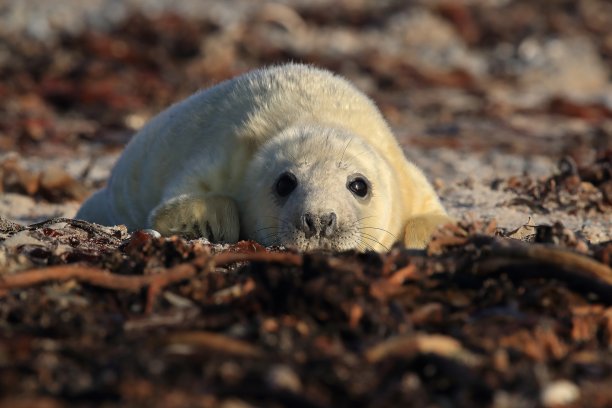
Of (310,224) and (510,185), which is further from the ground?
(510,185)

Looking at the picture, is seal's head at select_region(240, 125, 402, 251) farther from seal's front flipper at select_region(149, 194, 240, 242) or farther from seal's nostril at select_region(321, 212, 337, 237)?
seal's front flipper at select_region(149, 194, 240, 242)

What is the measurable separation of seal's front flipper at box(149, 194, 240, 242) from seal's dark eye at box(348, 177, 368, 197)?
0.56m

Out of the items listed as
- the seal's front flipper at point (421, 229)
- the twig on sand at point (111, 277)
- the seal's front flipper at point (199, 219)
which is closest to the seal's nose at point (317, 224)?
the seal's front flipper at point (199, 219)

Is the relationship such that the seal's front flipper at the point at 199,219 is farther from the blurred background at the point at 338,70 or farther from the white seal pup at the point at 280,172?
the blurred background at the point at 338,70

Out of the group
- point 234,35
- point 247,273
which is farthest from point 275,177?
point 234,35

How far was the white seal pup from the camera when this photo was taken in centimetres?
437

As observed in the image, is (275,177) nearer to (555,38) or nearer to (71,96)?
(71,96)

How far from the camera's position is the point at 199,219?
14.9ft

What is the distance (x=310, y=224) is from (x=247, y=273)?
0.85 meters

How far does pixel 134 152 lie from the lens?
574cm

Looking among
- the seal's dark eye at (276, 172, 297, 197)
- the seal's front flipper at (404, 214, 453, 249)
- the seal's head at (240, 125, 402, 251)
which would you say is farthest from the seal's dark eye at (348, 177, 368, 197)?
the seal's front flipper at (404, 214, 453, 249)

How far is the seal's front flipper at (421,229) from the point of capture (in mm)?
4766

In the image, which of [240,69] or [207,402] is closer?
[207,402]

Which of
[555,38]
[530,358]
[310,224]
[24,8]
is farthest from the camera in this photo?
[555,38]
